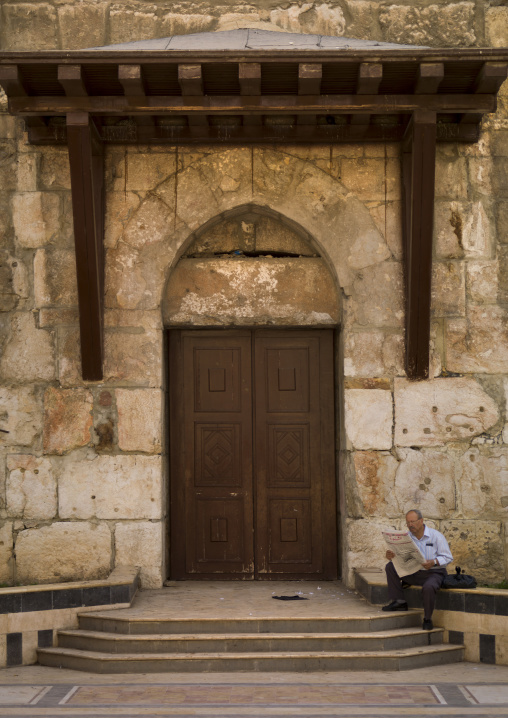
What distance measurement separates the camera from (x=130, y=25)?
302 inches

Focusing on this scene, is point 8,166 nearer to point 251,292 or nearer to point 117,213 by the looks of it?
point 117,213

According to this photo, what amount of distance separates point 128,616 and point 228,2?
542 cm

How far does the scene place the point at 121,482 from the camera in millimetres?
7348

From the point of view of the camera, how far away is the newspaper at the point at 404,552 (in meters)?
6.33

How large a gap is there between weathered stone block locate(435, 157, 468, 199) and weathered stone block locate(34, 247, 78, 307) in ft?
10.9

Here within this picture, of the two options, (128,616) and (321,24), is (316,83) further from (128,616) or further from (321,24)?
(128,616)

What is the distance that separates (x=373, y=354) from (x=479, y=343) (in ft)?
3.06

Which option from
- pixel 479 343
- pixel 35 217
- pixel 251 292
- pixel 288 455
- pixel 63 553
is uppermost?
pixel 35 217

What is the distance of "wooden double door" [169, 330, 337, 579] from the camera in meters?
7.84

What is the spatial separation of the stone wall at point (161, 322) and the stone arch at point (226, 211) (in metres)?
0.01

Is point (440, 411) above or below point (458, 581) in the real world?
above

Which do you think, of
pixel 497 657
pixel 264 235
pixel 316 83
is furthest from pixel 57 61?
pixel 497 657

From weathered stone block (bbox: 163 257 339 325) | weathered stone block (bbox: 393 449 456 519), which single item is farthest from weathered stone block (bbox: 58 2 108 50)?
weathered stone block (bbox: 393 449 456 519)

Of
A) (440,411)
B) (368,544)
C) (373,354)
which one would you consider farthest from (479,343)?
(368,544)
